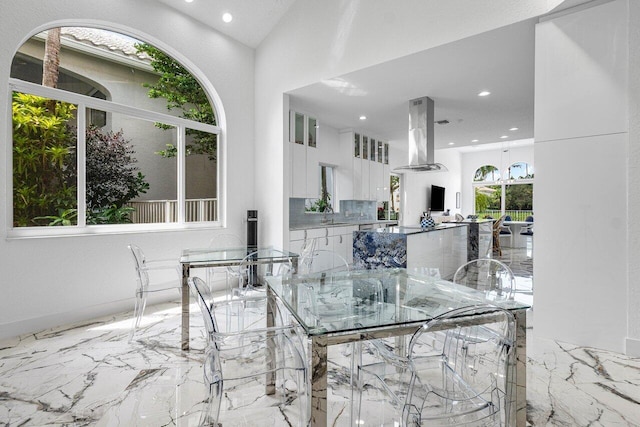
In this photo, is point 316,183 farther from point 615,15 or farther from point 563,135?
point 615,15

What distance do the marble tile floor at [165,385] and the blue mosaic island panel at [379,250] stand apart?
1.63 m

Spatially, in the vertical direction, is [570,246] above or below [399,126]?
below

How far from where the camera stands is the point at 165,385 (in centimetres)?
217

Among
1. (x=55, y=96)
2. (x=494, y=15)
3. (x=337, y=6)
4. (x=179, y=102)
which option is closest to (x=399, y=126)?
(x=337, y=6)

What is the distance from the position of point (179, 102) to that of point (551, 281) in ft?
15.4

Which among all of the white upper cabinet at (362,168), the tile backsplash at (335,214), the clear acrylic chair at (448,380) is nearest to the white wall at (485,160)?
the white upper cabinet at (362,168)

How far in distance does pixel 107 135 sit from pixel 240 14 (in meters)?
2.38

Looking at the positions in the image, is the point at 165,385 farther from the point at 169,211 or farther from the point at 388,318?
the point at 169,211

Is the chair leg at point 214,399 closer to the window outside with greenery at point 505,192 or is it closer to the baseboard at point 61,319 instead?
the baseboard at point 61,319

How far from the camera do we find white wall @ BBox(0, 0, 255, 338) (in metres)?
3.00

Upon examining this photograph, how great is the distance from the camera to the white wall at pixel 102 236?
3.00m

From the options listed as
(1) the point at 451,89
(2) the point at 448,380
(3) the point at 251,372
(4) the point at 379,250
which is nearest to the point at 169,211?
(4) the point at 379,250

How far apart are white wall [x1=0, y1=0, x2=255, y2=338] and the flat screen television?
24.2 ft

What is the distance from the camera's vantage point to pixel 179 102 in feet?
14.8
